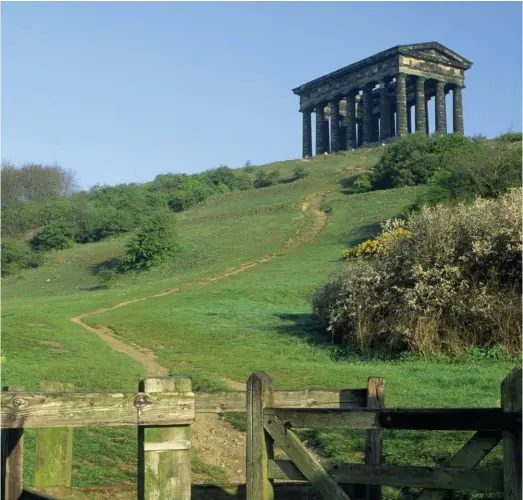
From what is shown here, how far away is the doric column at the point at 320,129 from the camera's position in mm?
116312

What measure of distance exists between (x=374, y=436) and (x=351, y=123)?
359 ft

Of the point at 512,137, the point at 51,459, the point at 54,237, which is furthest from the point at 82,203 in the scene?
the point at 51,459

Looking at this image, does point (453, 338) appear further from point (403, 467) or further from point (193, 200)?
point (193, 200)

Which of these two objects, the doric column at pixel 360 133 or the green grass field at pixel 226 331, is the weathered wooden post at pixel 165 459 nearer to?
the green grass field at pixel 226 331

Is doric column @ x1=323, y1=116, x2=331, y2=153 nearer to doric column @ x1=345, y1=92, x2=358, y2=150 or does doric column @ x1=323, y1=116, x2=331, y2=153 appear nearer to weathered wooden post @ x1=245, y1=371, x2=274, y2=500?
doric column @ x1=345, y1=92, x2=358, y2=150

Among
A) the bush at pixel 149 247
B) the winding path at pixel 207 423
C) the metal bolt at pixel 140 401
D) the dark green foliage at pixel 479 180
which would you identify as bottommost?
the winding path at pixel 207 423

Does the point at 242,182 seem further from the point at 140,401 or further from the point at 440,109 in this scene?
the point at 140,401

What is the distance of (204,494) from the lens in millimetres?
6930

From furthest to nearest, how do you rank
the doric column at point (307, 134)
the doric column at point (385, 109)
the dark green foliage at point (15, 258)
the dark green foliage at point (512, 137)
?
the doric column at point (307, 134), the doric column at point (385, 109), the dark green foliage at point (512, 137), the dark green foliage at point (15, 258)

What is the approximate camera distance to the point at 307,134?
119562 mm

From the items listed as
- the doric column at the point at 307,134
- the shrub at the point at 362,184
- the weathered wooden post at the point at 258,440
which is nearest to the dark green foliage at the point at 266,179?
the shrub at the point at 362,184

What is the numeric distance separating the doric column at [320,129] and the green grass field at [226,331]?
157 ft

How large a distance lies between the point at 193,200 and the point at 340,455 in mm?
78402

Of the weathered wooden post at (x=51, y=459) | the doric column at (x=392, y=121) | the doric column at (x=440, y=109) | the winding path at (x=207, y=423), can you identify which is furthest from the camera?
the doric column at (x=392, y=121)
